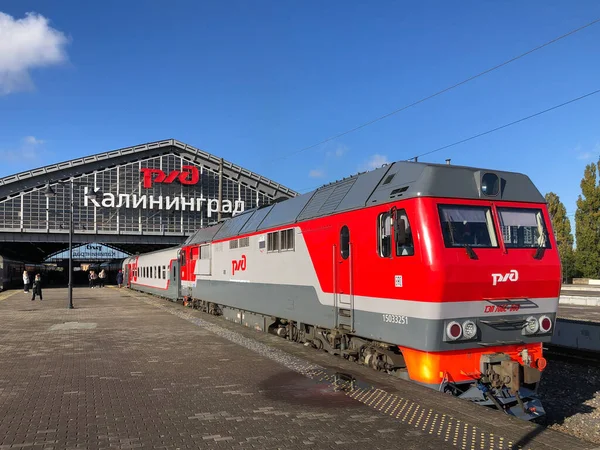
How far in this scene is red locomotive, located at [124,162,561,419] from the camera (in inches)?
272

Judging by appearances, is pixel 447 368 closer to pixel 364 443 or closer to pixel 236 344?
pixel 364 443

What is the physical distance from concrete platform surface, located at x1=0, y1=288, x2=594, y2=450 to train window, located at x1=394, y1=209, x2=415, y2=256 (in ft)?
6.83

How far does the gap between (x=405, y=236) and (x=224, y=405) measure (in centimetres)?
351

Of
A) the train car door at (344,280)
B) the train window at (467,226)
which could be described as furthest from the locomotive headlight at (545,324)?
the train car door at (344,280)

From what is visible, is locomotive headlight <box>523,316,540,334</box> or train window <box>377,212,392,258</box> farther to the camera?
train window <box>377,212,392,258</box>

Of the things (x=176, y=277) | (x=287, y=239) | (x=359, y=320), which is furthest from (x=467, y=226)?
(x=176, y=277)

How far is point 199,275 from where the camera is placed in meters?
20.1

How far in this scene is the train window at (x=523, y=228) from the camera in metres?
7.60

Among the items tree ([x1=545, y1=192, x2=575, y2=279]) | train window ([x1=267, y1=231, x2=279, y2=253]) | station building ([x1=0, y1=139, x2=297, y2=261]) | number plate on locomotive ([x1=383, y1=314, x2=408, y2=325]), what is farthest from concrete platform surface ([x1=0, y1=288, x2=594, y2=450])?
tree ([x1=545, y1=192, x2=575, y2=279])

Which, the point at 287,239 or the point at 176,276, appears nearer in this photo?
the point at 287,239

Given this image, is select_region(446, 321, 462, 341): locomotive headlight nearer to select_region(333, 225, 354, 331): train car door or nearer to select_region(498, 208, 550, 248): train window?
select_region(498, 208, 550, 248): train window

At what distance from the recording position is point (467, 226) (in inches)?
288

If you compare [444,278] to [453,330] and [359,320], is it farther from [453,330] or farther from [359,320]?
[359,320]

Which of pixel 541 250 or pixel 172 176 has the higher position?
pixel 172 176
